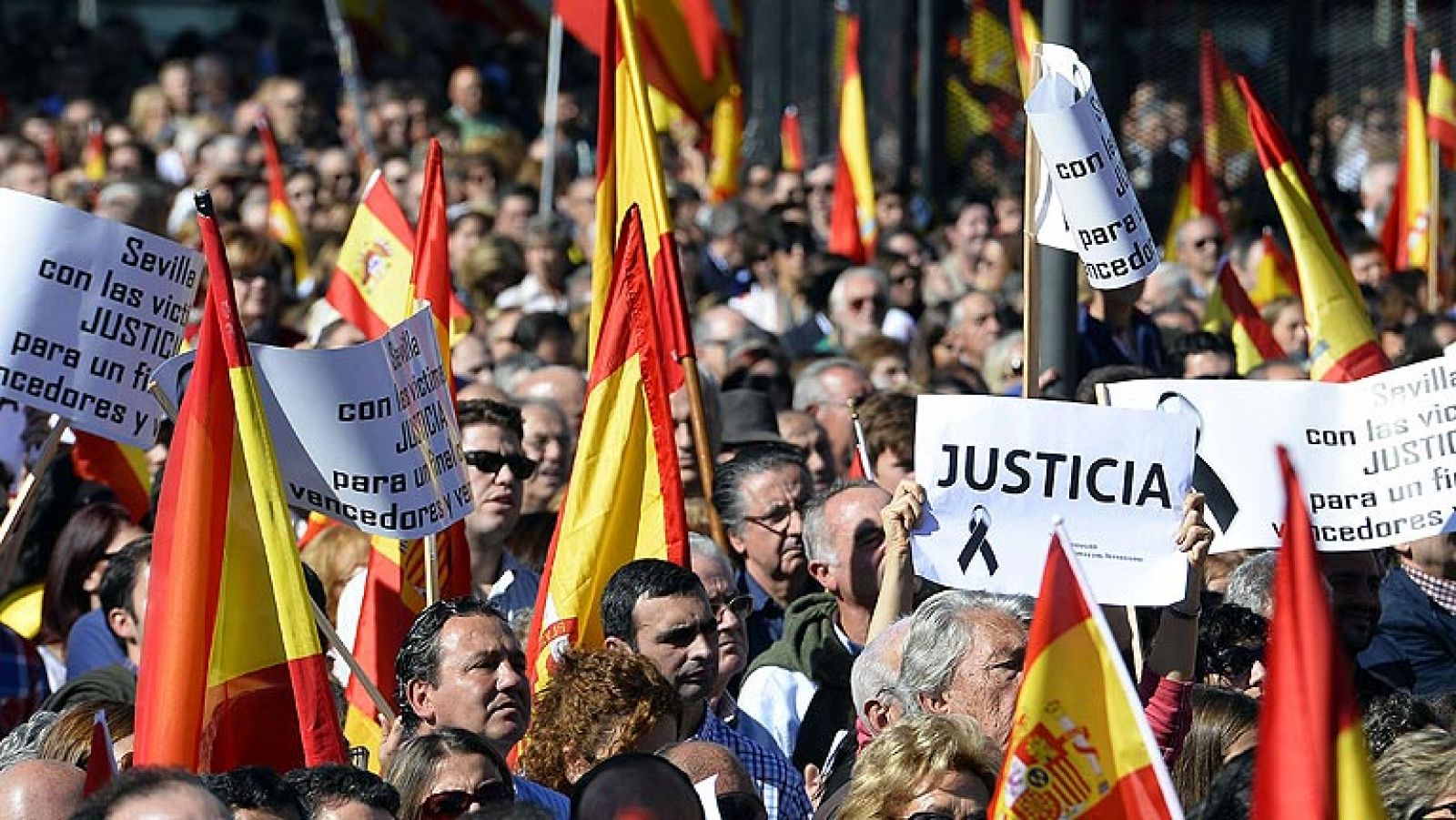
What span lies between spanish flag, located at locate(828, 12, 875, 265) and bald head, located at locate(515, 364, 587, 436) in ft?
17.0

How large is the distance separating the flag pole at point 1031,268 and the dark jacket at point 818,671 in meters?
0.77

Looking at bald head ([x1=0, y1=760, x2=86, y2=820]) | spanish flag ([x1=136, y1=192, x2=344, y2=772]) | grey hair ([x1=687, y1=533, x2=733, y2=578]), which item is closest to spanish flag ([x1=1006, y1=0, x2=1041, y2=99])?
grey hair ([x1=687, y1=533, x2=733, y2=578])

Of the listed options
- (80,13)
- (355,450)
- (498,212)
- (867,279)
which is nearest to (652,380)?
(355,450)

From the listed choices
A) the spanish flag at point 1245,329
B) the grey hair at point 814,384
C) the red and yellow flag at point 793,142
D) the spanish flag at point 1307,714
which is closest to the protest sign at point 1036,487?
the spanish flag at point 1307,714

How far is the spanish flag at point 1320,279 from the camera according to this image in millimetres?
8344

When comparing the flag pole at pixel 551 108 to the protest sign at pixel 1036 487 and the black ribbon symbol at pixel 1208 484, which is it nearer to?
the black ribbon symbol at pixel 1208 484

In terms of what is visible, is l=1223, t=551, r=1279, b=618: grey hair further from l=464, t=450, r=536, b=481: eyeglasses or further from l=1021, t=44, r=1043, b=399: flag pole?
l=464, t=450, r=536, b=481: eyeglasses

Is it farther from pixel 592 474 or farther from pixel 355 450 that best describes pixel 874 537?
pixel 355 450

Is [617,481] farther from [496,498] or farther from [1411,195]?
[1411,195]

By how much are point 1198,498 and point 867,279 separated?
18.6 ft

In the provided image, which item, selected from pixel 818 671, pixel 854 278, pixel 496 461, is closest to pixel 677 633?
pixel 818 671

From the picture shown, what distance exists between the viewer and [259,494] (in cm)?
559

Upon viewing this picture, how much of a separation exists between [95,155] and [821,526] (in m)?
10.3

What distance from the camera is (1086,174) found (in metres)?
7.07
